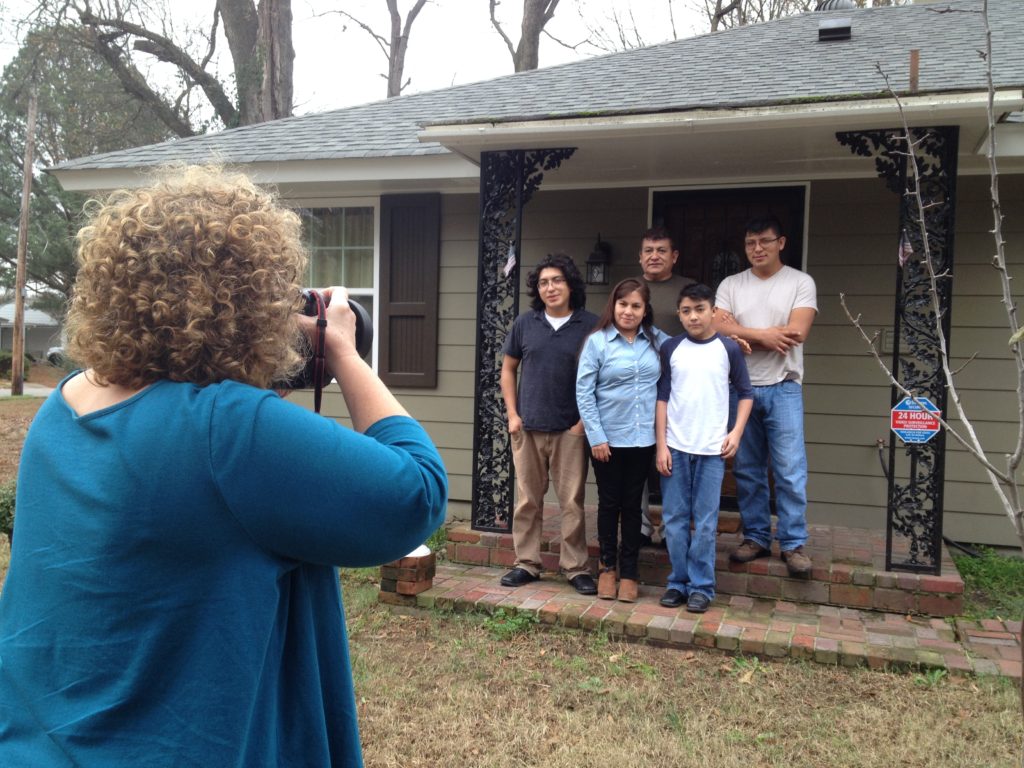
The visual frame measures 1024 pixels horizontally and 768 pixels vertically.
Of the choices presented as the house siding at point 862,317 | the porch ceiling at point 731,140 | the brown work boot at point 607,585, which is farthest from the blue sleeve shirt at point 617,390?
the house siding at point 862,317

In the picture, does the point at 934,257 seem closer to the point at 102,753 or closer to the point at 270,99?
the point at 102,753

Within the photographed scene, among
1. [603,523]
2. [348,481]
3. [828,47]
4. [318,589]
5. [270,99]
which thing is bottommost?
[603,523]

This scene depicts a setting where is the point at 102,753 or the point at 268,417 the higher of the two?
the point at 268,417

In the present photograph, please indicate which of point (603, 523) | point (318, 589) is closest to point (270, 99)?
point (603, 523)

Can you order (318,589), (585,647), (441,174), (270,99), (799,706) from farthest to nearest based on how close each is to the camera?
(270,99) < (441,174) < (585,647) < (799,706) < (318,589)

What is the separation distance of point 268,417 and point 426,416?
516cm

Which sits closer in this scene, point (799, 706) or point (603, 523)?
point (799, 706)

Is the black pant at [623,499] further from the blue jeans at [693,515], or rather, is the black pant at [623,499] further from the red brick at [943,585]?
the red brick at [943,585]

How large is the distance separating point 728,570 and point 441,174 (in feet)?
10.1

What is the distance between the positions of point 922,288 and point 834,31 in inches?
117

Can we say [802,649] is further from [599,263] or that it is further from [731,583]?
[599,263]

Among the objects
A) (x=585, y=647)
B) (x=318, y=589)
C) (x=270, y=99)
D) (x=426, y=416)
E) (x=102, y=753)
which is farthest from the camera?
(x=270, y=99)

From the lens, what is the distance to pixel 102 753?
3.12ft

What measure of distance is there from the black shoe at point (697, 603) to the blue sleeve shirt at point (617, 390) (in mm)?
788
